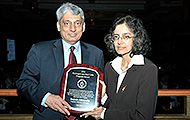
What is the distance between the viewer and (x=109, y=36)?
1.74 metres

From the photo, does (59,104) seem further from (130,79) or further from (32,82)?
(130,79)

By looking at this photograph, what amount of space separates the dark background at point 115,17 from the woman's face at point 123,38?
4.01 meters

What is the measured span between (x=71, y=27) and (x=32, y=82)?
0.52 meters

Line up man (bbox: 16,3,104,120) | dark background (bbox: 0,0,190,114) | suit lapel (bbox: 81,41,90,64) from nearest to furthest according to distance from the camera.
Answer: man (bbox: 16,3,104,120) → suit lapel (bbox: 81,41,90,64) → dark background (bbox: 0,0,190,114)

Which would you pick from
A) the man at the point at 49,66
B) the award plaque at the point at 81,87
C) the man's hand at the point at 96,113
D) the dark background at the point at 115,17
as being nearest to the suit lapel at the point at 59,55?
the man at the point at 49,66

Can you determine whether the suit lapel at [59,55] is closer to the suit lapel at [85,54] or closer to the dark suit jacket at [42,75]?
the dark suit jacket at [42,75]

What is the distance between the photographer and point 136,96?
1.35 meters

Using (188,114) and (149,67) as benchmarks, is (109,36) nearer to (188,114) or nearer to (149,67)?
(149,67)

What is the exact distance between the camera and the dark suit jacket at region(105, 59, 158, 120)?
129cm

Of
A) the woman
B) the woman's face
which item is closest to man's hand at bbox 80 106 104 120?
the woman

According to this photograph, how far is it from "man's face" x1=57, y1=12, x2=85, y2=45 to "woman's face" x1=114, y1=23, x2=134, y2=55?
303mm

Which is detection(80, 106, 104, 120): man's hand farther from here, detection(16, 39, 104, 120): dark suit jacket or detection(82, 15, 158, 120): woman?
detection(16, 39, 104, 120): dark suit jacket

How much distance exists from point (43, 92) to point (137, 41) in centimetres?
85

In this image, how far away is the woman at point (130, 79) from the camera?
1.30m
